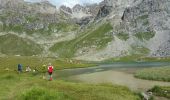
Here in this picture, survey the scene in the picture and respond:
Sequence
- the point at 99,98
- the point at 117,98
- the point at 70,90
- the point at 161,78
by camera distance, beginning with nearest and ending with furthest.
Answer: the point at 99,98
the point at 117,98
the point at 70,90
the point at 161,78

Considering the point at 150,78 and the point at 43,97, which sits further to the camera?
the point at 150,78

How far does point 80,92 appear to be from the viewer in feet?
137

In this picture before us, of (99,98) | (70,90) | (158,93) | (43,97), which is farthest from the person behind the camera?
(158,93)

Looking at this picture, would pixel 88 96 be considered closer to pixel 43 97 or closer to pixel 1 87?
pixel 43 97

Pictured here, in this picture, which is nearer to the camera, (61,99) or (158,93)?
(61,99)

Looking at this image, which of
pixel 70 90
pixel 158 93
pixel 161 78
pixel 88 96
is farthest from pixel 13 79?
pixel 161 78

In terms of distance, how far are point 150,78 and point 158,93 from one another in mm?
34706

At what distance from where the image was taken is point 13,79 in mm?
54906

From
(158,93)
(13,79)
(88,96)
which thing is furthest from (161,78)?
(88,96)

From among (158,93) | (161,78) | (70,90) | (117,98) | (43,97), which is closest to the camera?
(43,97)

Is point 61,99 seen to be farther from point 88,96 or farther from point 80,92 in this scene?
point 80,92

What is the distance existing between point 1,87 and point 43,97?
1757cm

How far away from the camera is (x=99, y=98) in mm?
37656

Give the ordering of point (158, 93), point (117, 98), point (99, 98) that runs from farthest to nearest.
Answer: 1. point (158, 93)
2. point (117, 98)
3. point (99, 98)
